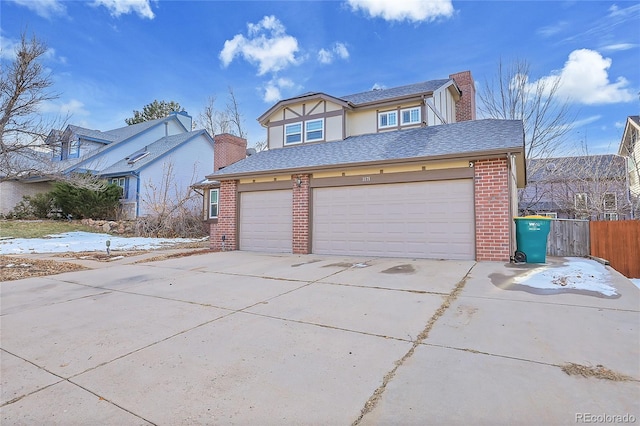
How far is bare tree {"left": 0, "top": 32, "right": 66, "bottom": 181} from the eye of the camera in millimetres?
9291

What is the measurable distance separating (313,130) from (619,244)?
1077 cm

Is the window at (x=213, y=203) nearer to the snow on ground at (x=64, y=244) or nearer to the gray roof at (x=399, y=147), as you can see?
the snow on ground at (x=64, y=244)

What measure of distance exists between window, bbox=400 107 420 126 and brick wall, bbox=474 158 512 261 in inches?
194

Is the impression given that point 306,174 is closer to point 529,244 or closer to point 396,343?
point 529,244

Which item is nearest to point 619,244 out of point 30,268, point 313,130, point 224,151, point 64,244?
point 313,130

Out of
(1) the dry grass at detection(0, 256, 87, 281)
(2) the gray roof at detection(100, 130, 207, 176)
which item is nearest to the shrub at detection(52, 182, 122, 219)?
(2) the gray roof at detection(100, 130, 207, 176)

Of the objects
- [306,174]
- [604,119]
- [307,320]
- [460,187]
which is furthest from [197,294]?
[604,119]

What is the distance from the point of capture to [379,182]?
9.43 metres

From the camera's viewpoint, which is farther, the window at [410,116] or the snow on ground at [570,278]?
the window at [410,116]

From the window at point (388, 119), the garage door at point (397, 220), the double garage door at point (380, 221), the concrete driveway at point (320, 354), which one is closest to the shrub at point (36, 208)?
the double garage door at point (380, 221)

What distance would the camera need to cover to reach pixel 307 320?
4.00 metres

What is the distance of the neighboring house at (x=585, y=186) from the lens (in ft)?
56.1

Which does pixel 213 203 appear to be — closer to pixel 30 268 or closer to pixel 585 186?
pixel 30 268

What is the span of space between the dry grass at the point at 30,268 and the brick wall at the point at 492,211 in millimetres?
9879
